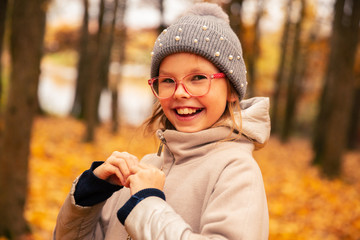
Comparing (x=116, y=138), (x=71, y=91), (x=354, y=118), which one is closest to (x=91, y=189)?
(x=116, y=138)

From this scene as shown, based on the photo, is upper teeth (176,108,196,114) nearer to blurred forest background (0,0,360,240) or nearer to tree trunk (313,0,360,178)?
blurred forest background (0,0,360,240)

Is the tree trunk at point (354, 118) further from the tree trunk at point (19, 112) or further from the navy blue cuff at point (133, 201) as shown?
the navy blue cuff at point (133, 201)

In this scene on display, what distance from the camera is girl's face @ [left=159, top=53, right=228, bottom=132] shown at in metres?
1.52

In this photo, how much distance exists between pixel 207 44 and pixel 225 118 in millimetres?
350

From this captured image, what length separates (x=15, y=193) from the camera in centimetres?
392

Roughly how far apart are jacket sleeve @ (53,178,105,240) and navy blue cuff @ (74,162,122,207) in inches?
1.0

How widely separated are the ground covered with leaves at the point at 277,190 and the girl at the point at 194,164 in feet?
9.18

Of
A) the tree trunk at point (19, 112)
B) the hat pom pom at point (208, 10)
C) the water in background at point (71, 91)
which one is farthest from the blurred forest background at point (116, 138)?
the water in background at point (71, 91)

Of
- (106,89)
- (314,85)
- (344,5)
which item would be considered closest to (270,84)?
(314,85)

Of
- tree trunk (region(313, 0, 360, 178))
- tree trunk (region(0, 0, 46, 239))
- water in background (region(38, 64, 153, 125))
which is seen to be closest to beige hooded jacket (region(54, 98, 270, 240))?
tree trunk (region(0, 0, 46, 239))

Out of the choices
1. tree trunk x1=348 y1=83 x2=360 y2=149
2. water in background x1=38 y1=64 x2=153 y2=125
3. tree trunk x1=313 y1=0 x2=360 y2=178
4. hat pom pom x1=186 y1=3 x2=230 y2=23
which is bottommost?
water in background x1=38 y1=64 x2=153 y2=125

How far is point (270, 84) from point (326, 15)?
11.8 m

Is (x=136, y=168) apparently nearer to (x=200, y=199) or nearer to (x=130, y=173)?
(x=130, y=173)

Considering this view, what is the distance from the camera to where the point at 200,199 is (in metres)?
1.44
